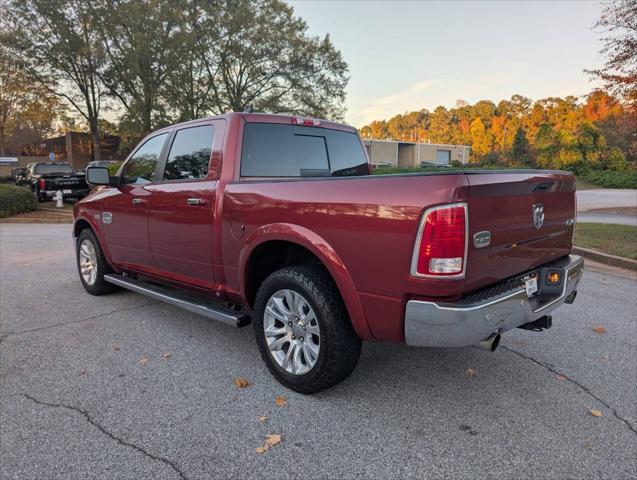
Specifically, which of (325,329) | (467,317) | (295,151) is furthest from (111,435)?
(295,151)

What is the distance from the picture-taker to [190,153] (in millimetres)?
3930

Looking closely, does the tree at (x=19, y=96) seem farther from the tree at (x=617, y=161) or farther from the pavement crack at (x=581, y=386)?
the tree at (x=617, y=161)

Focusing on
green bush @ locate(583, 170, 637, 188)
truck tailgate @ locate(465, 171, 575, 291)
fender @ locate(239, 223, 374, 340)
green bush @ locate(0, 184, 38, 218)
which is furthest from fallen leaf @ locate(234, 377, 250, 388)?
green bush @ locate(583, 170, 637, 188)

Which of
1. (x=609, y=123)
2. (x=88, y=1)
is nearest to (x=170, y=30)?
(x=88, y=1)

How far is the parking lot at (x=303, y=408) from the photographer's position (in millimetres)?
2340

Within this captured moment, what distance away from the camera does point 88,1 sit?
84.9 feet

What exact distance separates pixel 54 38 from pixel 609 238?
99.6 feet

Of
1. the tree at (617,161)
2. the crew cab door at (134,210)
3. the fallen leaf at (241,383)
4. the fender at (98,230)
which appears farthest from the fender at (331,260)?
the tree at (617,161)

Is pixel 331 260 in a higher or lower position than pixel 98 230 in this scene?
higher

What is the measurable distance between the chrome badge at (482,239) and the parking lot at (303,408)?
3.65 feet

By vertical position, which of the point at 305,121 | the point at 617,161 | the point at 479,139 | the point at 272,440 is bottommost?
the point at 272,440

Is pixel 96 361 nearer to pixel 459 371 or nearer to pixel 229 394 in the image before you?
pixel 229 394

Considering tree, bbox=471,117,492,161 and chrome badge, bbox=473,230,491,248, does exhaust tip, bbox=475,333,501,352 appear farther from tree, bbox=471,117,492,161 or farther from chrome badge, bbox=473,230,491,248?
tree, bbox=471,117,492,161

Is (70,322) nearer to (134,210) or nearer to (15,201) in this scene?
(134,210)
